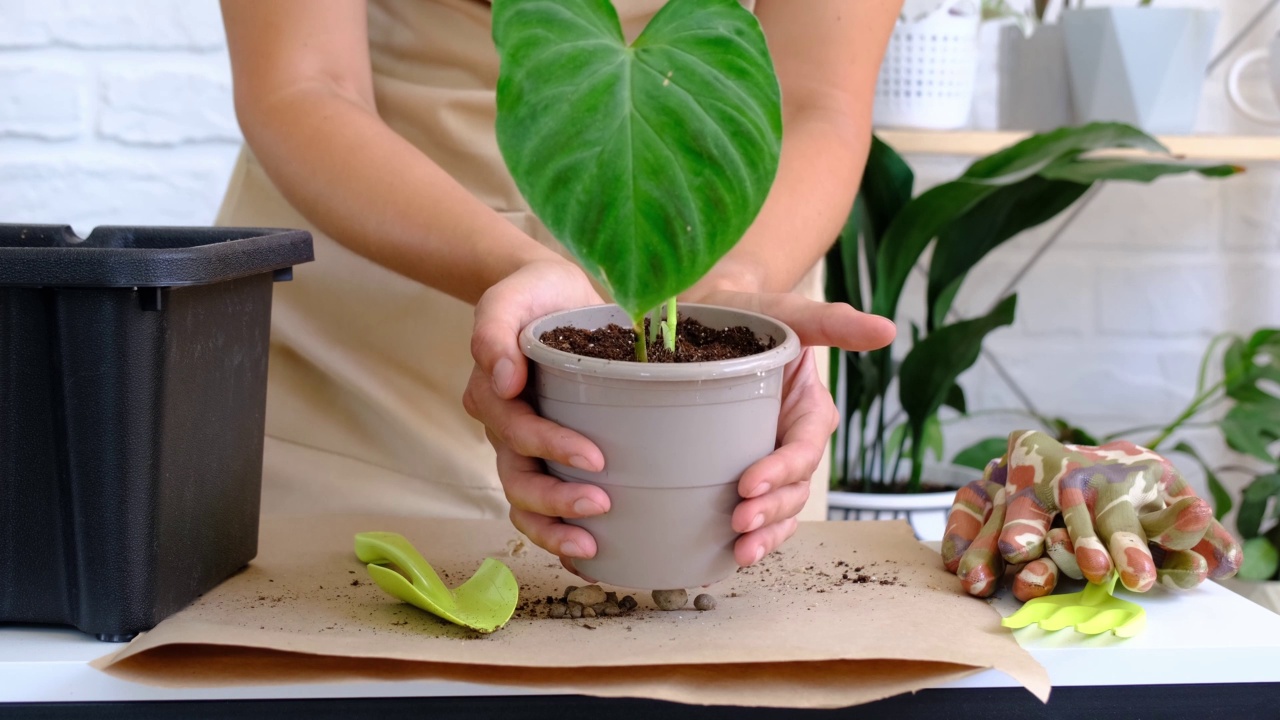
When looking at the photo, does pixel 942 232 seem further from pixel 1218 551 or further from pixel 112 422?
pixel 112 422

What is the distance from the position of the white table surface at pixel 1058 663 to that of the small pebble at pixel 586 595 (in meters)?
0.10

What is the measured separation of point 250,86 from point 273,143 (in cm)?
6

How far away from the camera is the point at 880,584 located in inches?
24.1

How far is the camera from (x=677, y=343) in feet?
1.90

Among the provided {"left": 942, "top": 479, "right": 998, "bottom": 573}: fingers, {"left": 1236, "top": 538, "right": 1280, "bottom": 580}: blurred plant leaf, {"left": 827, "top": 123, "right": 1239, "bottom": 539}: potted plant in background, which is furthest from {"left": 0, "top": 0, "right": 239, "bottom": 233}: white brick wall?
{"left": 1236, "top": 538, "right": 1280, "bottom": 580}: blurred plant leaf

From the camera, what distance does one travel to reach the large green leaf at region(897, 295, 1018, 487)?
1.22 m

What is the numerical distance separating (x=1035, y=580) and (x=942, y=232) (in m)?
0.81

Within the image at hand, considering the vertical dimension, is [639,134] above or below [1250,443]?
above

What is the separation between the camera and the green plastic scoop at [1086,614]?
54 cm

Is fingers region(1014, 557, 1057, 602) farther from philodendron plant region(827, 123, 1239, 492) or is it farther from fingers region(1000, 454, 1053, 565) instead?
philodendron plant region(827, 123, 1239, 492)

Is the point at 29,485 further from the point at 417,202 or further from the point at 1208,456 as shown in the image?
the point at 1208,456

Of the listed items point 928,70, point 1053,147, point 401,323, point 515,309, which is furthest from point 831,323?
point 928,70

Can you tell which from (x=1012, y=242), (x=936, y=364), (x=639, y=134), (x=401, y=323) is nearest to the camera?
(x=639, y=134)

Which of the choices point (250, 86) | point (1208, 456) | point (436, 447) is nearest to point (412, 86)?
point (250, 86)
